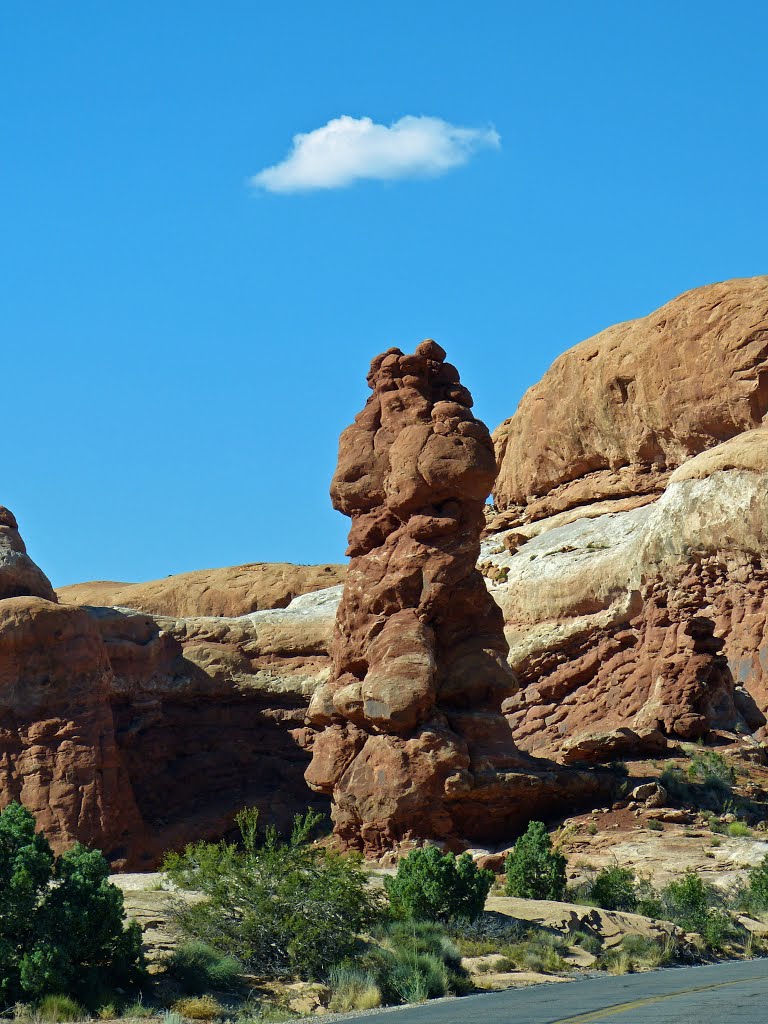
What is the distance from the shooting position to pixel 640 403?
176ft

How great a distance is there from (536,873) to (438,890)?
9.73ft

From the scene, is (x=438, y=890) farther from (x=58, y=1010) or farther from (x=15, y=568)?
(x=15, y=568)

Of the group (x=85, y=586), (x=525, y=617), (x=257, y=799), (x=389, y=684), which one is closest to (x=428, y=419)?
(x=389, y=684)

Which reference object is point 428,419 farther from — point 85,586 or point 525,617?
point 85,586

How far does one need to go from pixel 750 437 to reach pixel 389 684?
1789cm

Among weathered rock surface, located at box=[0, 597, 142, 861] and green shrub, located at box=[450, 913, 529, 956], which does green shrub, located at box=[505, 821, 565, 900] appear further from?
weathered rock surface, located at box=[0, 597, 142, 861]

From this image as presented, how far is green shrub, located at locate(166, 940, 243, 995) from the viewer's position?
18219 millimetres

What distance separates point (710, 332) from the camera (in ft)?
167

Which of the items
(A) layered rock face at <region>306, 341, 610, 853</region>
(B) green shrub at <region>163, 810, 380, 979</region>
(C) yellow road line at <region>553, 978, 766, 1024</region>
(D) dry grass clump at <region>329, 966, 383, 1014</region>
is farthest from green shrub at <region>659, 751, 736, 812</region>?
(C) yellow road line at <region>553, 978, 766, 1024</region>

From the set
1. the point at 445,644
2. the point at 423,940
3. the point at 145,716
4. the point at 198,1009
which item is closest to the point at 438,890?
the point at 423,940

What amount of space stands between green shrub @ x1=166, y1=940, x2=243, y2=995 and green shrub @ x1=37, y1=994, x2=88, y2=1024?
1.63 metres

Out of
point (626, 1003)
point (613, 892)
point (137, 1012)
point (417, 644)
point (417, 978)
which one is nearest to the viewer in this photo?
point (626, 1003)

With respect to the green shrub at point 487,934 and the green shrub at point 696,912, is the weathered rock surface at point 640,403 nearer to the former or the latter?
the green shrub at point 696,912

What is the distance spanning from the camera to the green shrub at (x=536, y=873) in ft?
79.6
